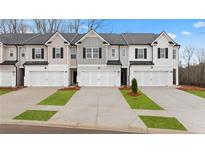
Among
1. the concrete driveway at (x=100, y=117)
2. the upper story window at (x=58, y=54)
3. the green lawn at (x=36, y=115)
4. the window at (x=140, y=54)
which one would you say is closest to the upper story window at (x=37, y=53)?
the upper story window at (x=58, y=54)

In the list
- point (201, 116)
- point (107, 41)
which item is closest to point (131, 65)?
point (107, 41)

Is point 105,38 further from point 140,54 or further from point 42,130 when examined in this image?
point 42,130

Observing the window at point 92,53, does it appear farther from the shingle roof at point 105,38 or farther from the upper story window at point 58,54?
the upper story window at point 58,54

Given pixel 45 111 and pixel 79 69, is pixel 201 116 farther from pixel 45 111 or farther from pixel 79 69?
pixel 79 69

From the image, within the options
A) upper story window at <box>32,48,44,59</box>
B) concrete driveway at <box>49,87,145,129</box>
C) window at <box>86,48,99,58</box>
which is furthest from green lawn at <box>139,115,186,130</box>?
upper story window at <box>32,48,44,59</box>

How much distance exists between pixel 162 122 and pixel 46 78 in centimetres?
1844

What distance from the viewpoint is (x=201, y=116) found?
10641mm

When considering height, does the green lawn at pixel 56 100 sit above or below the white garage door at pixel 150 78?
below

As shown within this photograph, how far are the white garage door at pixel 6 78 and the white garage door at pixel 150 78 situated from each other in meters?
15.5

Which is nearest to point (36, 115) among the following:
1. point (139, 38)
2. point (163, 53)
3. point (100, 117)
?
point (100, 117)

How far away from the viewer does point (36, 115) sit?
1052 centimetres

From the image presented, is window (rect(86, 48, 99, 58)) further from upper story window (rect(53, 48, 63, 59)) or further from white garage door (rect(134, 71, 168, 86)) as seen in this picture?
white garage door (rect(134, 71, 168, 86))

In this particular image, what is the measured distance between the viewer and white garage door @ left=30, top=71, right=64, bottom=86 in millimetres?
24859

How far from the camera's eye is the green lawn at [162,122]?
8.66m
